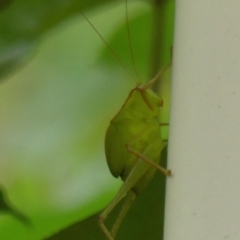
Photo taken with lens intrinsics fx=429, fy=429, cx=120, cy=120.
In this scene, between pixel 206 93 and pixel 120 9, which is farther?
pixel 120 9

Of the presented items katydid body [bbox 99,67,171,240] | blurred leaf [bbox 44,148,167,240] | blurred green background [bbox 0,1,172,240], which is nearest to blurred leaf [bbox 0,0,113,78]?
blurred green background [bbox 0,1,172,240]

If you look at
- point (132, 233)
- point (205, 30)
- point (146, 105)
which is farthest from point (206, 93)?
point (132, 233)

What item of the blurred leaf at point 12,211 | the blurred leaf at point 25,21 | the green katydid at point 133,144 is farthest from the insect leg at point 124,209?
the blurred leaf at point 25,21

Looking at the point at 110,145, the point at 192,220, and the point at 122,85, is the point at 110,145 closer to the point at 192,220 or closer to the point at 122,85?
the point at 122,85

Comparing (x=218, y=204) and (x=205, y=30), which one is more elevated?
(x=205, y=30)

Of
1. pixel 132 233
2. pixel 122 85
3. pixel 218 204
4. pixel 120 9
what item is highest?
pixel 120 9

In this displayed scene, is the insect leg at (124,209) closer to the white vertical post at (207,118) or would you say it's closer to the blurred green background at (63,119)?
the blurred green background at (63,119)
